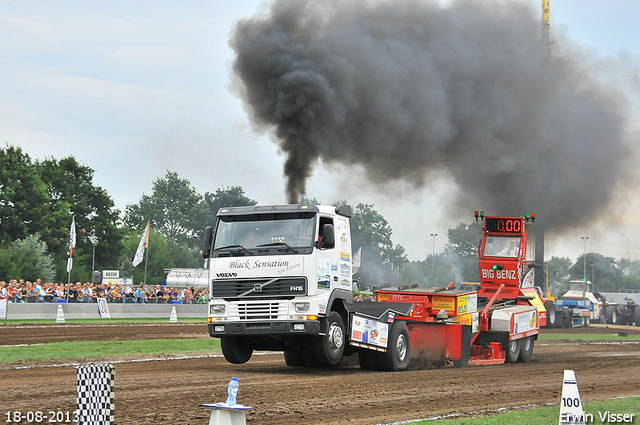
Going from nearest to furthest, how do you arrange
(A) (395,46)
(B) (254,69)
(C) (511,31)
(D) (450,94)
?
(B) (254,69) < (A) (395,46) < (D) (450,94) < (C) (511,31)

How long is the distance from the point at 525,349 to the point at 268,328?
344 inches

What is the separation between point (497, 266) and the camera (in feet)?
69.4

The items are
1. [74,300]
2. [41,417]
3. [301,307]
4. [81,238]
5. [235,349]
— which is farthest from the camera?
[81,238]

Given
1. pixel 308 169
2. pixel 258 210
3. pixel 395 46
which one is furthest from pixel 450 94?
pixel 258 210

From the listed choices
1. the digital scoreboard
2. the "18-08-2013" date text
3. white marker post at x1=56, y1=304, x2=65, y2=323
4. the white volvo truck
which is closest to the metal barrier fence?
white marker post at x1=56, y1=304, x2=65, y2=323

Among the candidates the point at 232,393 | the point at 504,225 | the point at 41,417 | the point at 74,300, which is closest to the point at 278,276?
the point at 41,417

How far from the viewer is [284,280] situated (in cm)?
1318

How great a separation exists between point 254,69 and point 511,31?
1250 cm

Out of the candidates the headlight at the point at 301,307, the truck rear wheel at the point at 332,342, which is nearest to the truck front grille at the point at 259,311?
the headlight at the point at 301,307

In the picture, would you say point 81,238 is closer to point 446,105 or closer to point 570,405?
point 446,105

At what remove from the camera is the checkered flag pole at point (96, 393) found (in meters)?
5.50

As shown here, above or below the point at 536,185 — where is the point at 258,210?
below

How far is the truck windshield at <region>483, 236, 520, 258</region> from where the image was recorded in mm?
21312

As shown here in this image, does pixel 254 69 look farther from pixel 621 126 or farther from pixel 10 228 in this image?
pixel 10 228
